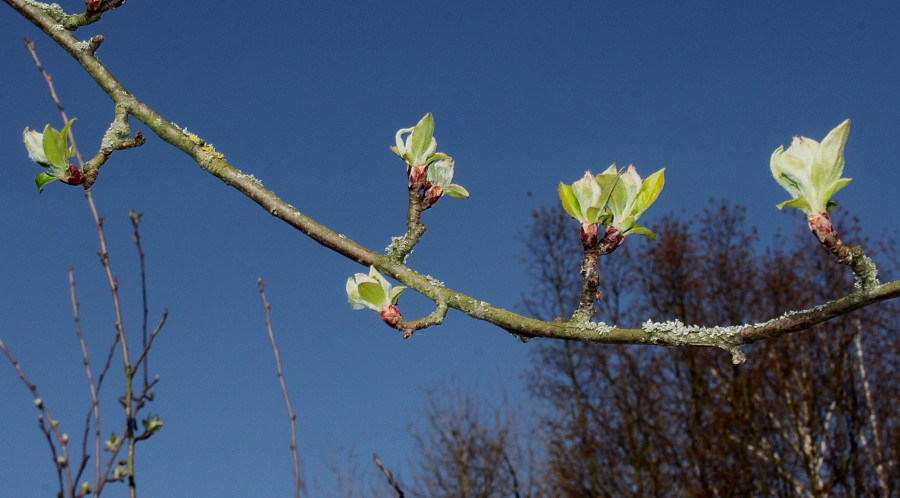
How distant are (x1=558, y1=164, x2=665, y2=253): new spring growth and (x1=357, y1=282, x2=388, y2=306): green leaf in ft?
1.02

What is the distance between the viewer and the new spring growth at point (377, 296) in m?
1.08

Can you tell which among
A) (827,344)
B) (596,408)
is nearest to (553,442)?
(596,408)

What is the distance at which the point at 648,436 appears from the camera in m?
13.2

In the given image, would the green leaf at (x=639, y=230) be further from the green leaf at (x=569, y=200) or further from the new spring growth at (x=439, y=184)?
the new spring growth at (x=439, y=184)

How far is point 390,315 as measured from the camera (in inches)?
44.1

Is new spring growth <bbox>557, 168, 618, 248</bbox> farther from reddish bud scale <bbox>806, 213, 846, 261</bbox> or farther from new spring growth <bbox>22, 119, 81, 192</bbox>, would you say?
new spring growth <bbox>22, 119, 81, 192</bbox>

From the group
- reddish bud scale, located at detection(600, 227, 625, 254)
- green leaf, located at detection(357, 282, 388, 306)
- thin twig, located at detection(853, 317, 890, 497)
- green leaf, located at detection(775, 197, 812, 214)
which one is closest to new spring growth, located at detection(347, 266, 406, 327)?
green leaf, located at detection(357, 282, 388, 306)

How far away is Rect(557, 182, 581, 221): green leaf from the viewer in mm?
1017

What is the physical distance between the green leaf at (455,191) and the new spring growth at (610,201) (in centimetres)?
28

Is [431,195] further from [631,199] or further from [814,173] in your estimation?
[814,173]

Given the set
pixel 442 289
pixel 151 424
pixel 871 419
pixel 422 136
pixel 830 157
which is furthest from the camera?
pixel 871 419

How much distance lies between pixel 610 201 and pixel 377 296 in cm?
39

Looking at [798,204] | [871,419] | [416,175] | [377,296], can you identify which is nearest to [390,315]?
[377,296]

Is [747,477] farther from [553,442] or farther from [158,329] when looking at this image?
[158,329]
